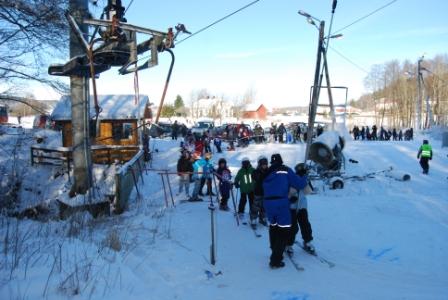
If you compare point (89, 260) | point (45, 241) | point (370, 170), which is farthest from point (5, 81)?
point (370, 170)

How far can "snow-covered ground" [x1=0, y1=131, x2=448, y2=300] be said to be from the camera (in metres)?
5.35

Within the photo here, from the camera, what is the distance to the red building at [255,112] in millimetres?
107750

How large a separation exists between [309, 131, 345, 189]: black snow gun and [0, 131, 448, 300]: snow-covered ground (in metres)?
4.76

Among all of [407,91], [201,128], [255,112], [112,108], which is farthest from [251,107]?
[112,108]

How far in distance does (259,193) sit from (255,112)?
100 m

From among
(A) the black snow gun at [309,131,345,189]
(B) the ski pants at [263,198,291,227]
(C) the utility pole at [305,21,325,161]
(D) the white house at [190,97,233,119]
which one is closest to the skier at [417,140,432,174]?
(A) the black snow gun at [309,131,345,189]

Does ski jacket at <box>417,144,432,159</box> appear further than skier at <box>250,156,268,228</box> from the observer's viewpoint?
Yes

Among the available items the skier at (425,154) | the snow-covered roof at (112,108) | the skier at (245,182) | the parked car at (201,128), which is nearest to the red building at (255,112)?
the parked car at (201,128)

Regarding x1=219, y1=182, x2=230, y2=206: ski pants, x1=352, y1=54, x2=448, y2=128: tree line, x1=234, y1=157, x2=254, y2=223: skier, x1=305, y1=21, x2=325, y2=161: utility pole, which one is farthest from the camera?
x1=352, y1=54, x2=448, y2=128: tree line

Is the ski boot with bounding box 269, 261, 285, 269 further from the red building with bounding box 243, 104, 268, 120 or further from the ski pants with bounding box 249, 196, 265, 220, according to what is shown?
the red building with bounding box 243, 104, 268, 120

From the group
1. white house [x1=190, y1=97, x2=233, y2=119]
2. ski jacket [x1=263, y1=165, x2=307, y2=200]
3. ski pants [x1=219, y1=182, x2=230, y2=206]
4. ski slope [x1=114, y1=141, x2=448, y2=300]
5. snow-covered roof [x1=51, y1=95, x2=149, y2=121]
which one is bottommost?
ski slope [x1=114, y1=141, x2=448, y2=300]

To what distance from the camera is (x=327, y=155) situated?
1745 cm

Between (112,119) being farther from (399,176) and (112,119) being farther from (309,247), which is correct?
(309,247)

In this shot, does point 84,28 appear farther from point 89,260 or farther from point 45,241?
point 89,260
